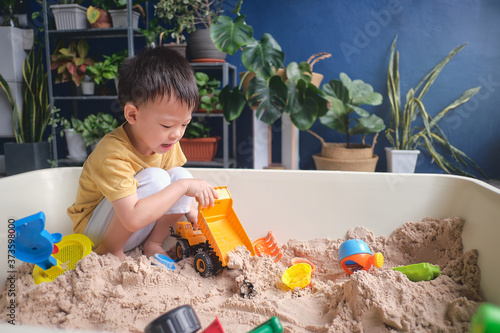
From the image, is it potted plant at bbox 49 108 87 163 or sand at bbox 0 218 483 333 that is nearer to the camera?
sand at bbox 0 218 483 333

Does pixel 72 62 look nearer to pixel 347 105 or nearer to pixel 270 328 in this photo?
pixel 347 105

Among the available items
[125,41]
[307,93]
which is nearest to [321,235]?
[307,93]

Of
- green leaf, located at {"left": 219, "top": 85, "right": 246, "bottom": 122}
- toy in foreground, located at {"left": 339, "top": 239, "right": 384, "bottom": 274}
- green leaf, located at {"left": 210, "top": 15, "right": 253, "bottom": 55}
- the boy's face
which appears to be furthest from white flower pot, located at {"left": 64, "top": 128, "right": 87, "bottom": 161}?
toy in foreground, located at {"left": 339, "top": 239, "right": 384, "bottom": 274}

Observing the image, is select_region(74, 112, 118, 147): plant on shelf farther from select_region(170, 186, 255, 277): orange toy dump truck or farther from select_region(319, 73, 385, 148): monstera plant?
select_region(170, 186, 255, 277): orange toy dump truck

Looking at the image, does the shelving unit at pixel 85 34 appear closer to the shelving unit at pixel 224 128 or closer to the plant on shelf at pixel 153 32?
the plant on shelf at pixel 153 32

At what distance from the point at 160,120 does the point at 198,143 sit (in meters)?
1.59

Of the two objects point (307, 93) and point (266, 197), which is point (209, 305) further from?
point (307, 93)

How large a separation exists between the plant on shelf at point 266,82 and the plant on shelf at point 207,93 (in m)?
0.44

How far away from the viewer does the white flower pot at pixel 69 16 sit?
240cm

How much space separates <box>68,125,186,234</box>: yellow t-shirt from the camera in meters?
0.79

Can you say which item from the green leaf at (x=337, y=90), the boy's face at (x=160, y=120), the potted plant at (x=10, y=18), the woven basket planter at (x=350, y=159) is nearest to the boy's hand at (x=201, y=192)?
the boy's face at (x=160, y=120)

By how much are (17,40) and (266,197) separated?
2.51 m

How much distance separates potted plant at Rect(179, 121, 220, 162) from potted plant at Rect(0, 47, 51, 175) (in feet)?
3.41

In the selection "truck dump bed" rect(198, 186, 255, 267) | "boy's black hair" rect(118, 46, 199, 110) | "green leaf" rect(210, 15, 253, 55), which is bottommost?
"truck dump bed" rect(198, 186, 255, 267)
